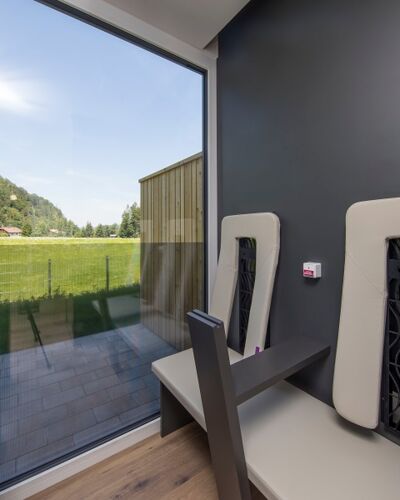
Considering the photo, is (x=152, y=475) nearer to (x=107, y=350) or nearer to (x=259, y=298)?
(x=107, y=350)

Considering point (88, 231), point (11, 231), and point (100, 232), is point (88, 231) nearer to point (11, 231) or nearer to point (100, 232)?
point (100, 232)

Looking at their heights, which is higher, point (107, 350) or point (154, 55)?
point (154, 55)

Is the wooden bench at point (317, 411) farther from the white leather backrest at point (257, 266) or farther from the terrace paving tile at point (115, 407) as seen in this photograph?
the terrace paving tile at point (115, 407)

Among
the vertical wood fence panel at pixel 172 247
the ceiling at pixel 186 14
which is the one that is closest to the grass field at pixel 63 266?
the vertical wood fence panel at pixel 172 247

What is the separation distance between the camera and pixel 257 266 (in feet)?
5.51

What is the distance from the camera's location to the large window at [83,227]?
4.62ft

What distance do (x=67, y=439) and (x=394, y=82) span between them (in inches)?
97.1

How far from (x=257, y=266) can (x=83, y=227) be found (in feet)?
3.56

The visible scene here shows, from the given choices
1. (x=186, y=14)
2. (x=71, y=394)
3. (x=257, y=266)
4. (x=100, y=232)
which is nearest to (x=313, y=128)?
(x=257, y=266)

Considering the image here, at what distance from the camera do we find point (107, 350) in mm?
1721

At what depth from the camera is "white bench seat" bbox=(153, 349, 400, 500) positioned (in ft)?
2.97

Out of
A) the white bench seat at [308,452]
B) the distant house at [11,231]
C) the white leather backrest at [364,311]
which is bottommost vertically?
the white bench seat at [308,452]

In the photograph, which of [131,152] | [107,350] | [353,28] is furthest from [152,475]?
[353,28]

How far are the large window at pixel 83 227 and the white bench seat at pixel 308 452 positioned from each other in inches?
24.6
